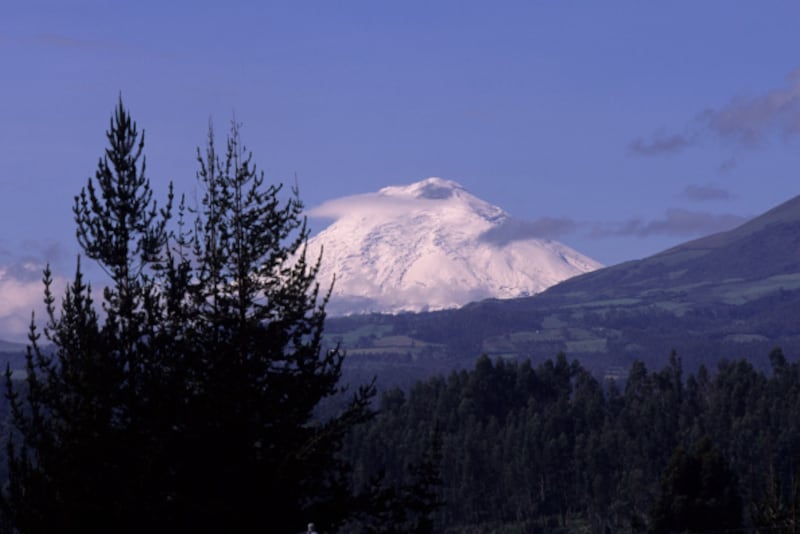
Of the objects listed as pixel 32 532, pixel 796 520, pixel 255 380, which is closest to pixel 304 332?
pixel 255 380

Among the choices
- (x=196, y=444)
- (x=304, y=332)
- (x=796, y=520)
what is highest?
(x=304, y=332)

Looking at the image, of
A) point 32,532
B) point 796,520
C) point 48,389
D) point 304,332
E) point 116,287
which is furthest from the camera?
point 796,520

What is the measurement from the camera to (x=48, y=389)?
45.5 meters

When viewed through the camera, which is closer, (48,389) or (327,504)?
(48,389)

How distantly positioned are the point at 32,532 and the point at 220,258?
46.1ft

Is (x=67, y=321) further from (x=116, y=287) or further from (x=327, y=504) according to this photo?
(x=327, y=504)

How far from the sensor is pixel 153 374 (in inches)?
1849

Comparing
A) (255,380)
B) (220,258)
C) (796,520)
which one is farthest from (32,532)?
(796,520)

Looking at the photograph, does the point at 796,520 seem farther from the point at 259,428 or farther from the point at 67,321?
the point at 67,321

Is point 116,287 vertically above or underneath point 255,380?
above

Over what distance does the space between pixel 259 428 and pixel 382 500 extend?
215 inches

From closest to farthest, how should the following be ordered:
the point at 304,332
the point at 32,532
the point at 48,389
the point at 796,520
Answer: the point at 32,532
the point at 48,389
the point at 304,332
the point at 796,520

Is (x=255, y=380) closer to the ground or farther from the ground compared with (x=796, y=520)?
farther from the ground

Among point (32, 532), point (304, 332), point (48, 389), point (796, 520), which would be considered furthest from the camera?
point (796, 520)
